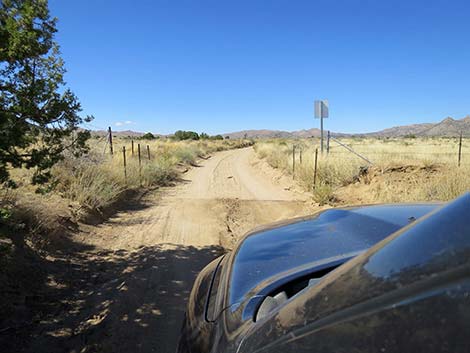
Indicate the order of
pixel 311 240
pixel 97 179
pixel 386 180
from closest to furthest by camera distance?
pixel 311 240 < pixel 97 179 < pixel 386 180

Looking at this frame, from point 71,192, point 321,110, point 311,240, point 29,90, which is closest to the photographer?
point 311,240

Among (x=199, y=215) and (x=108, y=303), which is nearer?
(x=108, y=303)

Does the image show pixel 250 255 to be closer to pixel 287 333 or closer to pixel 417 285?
pixel 287 333

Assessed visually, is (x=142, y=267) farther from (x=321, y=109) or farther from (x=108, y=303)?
(x=321, y=109)

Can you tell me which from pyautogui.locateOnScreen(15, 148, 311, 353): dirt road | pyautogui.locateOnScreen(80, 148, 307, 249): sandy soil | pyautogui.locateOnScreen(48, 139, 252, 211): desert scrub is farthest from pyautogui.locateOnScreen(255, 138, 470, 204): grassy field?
pyautogui.locateOnScreen(48, 139, 252, 211): desert scrub

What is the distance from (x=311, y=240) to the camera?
2441 millimetres

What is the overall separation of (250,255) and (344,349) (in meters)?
1.40

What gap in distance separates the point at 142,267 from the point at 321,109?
11.2 m

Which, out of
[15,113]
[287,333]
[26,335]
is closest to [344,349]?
[287,333]

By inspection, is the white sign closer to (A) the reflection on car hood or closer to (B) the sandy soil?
(B) the sandy soil

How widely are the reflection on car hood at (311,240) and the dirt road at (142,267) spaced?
1.82 metres

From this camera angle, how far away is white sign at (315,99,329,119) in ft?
48.5

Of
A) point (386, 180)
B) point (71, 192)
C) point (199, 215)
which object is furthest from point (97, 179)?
point (386, 180)

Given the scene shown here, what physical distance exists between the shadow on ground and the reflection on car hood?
180 cm
